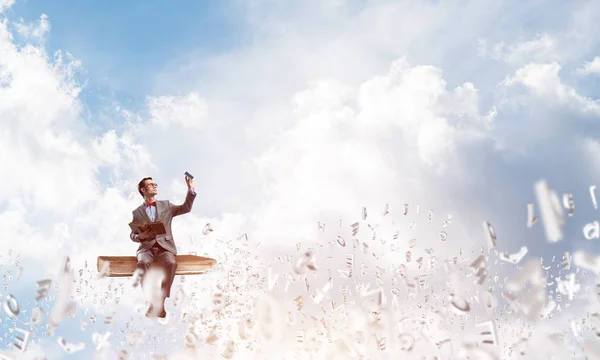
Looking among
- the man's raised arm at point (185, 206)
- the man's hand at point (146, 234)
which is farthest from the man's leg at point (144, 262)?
the man's raised arm at point (185, 206)

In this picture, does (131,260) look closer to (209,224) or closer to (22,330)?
(209,224)

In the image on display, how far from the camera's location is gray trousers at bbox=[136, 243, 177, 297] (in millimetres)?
12766

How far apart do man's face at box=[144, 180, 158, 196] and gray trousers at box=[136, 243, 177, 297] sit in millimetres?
1194

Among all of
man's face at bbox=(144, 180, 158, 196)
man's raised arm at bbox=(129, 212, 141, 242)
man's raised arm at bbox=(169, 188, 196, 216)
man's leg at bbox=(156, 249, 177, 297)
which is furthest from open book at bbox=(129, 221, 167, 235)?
man's face at bbox=(144, 180, 158, 196)

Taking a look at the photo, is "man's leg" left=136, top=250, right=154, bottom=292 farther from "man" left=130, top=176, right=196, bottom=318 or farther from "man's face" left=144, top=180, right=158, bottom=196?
"man's face" left=144, top=180, right=158, bottom=196

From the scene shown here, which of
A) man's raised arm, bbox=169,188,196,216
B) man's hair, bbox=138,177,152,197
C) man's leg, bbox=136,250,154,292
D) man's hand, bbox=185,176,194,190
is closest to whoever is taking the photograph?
man's leg, bbox=136,250,154,292

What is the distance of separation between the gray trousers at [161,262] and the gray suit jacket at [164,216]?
11 centimetres

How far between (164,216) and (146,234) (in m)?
0.66

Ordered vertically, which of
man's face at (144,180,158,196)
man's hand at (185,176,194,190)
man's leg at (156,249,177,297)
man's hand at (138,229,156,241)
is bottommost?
man's leg at (156,249,177,297)

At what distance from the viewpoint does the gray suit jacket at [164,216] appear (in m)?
13.0

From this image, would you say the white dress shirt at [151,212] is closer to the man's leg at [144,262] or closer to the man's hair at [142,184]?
the man's hair at [142,184]

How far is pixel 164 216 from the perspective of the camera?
13367 mm

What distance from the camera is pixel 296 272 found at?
1036 cm

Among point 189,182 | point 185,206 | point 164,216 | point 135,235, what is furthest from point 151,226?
point 189,182
